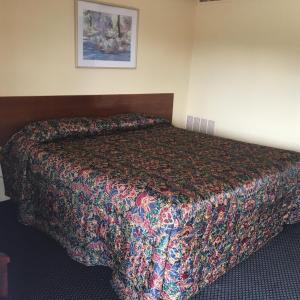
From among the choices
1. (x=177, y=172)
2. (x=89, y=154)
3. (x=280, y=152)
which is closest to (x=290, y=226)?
(x=280, y=152)

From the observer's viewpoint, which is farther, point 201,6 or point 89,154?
point 201,6

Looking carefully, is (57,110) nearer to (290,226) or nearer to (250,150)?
(250,150)

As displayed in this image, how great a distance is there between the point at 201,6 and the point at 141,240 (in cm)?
319

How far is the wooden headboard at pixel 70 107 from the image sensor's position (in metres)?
2.71

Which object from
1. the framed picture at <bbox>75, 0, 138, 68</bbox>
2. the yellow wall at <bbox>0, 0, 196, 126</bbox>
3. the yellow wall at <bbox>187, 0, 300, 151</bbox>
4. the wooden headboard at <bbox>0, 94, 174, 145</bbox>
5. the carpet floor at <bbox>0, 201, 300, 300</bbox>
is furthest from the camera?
the yellow wall at <bbox>187, 0, 300, 151</bbox>

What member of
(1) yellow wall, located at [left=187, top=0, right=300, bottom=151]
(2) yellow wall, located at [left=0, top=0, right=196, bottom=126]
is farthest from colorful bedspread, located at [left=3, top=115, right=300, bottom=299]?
(1) yellow wall, located at [left=187, top=0, right=300, bottom=151]

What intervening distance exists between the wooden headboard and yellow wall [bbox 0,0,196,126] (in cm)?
7

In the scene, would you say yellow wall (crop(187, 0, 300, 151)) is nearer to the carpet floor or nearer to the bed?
the bed

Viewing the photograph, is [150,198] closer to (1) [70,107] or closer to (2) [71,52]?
(1) [70,107]

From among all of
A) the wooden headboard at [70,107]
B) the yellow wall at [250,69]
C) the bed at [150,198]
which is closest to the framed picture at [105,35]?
the wooden headboard at [70,107]

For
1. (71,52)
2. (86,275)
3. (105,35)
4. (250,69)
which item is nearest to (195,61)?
(250,69)

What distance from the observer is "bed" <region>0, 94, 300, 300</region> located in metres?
1.63

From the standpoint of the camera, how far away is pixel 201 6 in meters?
3.86

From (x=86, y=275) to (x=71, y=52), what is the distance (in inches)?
77.4
